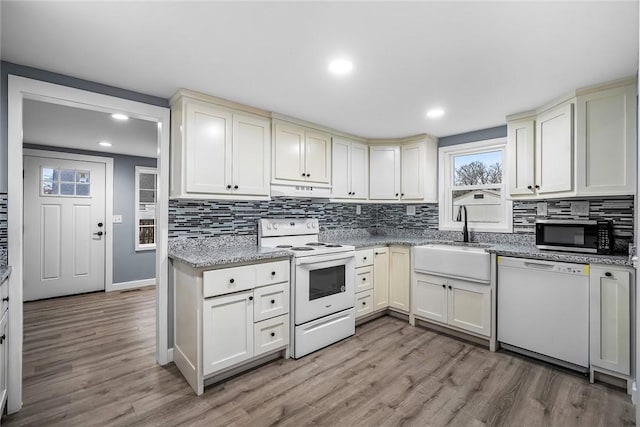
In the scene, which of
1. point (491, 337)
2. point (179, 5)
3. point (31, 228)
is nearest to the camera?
point (179, 5)

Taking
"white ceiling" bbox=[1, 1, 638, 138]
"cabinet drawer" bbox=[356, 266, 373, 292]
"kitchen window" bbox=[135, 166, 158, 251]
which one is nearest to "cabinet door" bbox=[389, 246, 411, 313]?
"cabinet drawer" bbox=[356, 266, 373, 292]

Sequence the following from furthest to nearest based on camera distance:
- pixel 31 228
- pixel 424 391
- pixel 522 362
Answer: pixel 31 228
pixel 522 362
pixel 424 391

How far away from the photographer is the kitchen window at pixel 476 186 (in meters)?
3.36

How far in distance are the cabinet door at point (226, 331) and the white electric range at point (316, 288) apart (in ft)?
1.40

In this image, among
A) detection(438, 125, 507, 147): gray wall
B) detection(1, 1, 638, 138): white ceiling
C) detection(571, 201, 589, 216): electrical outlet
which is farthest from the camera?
detection(438, 125, 507, 147): gray wall

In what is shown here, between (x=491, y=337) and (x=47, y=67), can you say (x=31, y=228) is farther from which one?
(x=491, y=337)

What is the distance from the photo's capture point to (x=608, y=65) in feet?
6.37

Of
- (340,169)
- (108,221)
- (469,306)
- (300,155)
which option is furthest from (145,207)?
(469,306)

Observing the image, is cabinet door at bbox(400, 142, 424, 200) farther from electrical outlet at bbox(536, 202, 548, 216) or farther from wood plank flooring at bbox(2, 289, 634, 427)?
wood plank flooring at bbox(2, 289, 634, 427)

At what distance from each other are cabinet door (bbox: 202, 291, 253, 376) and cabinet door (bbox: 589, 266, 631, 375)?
98.1 inches

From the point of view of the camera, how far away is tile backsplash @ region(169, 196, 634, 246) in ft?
8.36

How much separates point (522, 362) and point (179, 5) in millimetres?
3357

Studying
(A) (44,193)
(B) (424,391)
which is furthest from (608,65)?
(A) (44,193)

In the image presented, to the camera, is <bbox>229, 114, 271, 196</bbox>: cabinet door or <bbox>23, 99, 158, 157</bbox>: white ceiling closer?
<bbox>229, 114, 271, 196</bbox>: cabinet door
